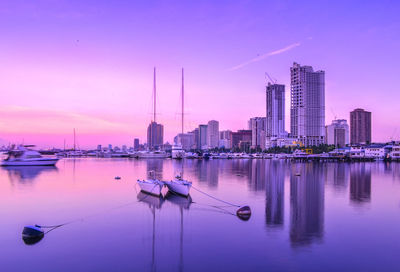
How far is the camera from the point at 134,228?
2122 cm

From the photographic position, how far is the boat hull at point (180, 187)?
31.9 meters

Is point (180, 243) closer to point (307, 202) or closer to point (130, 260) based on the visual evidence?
point (130, 260)

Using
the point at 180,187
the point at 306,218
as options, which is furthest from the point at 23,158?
the point at 306,218

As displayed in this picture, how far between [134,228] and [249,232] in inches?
321

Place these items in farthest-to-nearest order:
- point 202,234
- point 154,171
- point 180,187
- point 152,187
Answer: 1. point 154,171
2. point 152,187
3. point 180,187
4. point 202,234

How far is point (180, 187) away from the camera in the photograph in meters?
32.4

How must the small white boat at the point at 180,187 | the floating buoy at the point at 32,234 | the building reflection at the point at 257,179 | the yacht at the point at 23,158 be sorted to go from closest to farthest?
the floating buoy at the point at 32,234
the small white boat at the point at 180,187
the building reflection at the point at 257,179
the yacht at the point at 23,158

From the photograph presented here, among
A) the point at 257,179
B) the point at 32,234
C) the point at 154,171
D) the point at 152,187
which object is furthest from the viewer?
the point at 257,179

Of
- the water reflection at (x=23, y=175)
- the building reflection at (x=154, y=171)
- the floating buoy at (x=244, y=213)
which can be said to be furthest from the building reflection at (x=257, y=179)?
the water reflection at (x=23, y=175)

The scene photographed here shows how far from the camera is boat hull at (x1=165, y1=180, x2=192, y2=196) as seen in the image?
105 ft

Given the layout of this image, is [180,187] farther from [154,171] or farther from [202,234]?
[154,171]

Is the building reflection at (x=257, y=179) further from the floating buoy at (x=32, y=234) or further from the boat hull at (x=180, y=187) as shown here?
the floating buoy at (x=32, y=234)

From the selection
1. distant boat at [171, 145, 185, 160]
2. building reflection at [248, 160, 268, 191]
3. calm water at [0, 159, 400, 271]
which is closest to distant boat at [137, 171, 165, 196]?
calm water at [0, 159, 400, 271]

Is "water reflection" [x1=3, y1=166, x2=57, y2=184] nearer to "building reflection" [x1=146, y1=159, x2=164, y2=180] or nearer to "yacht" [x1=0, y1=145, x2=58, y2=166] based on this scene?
"yacht" [x1=0, y1=145, x2=58, y2=166]
